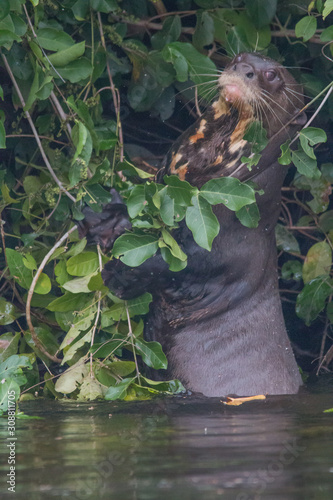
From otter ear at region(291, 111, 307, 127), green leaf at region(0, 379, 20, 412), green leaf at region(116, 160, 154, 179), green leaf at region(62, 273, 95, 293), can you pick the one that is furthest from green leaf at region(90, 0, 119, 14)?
green leaf at region(0, 379, 20, 412)

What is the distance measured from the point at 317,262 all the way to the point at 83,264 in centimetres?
136

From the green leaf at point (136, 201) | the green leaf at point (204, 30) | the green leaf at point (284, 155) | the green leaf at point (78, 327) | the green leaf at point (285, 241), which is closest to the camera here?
the green leaf at point (136, 201)

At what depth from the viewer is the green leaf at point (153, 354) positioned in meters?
3.39

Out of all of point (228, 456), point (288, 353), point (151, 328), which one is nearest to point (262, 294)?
point (288, 353)

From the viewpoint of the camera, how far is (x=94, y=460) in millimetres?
1931

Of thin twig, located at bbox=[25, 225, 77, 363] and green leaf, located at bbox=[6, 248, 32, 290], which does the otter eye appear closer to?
Result: thin twig, located at bbox=[25, 225, 77, 363]

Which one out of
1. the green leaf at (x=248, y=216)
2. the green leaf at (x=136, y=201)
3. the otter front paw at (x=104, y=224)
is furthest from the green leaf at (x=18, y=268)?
the green leaf at (x=248, y=216)

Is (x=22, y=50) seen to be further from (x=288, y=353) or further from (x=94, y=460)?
(x=94, y=460)

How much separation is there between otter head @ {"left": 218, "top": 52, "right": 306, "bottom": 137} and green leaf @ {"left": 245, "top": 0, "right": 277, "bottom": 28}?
11.3 inches

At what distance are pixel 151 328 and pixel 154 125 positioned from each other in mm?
1327

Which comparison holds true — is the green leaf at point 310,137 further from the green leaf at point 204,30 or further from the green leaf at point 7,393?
the green leaf at point 7,393

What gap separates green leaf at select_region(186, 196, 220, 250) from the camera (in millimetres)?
2959

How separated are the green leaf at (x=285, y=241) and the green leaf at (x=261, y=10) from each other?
1.12 meters

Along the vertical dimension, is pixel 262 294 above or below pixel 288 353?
above
